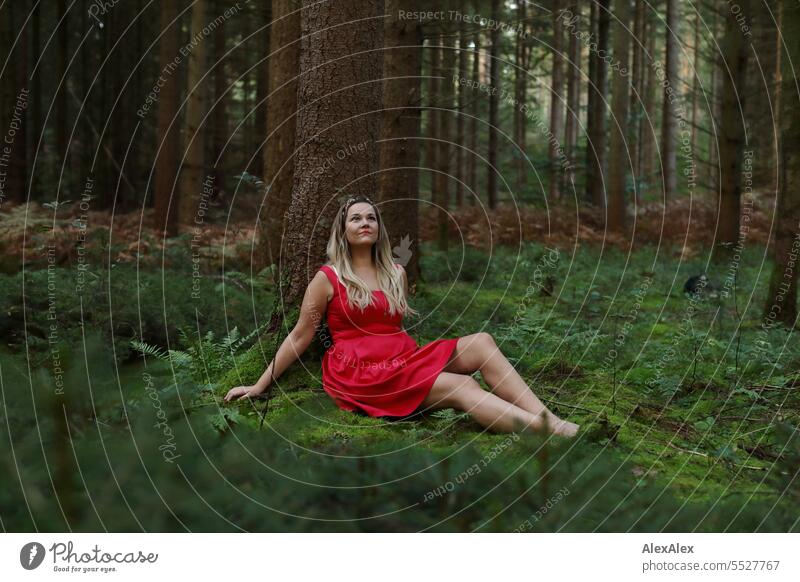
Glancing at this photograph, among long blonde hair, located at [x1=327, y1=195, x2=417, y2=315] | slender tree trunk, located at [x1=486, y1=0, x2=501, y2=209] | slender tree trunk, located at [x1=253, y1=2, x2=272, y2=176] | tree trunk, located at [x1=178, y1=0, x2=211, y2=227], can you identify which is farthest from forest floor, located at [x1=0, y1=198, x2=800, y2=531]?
slender tree trunk, located at [x1=486, y1=0, x2=501, y2=209]

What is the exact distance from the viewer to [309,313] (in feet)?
15.1

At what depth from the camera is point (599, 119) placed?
16.8m

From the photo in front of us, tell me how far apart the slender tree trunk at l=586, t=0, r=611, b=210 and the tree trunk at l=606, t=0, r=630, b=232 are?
30cm

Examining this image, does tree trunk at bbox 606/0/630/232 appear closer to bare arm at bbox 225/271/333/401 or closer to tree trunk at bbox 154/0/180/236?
tree trunk at bbox 154/0/180/236

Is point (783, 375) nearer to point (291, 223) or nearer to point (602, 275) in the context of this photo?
point (291, 223)

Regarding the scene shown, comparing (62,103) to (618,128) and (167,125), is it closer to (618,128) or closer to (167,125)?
(167,125)

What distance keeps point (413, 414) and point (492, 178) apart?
1744 centimetres

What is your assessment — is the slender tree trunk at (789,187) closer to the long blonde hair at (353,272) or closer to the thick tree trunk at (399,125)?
the thick tree trunk at (399,125)

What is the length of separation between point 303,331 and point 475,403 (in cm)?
115

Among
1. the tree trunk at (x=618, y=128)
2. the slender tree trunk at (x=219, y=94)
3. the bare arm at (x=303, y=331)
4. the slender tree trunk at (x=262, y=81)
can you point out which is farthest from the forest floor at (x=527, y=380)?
the slender tree trunk at (x=219, y=94)

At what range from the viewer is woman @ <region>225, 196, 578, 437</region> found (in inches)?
174

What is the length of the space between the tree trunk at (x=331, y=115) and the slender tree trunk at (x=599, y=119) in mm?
10117
